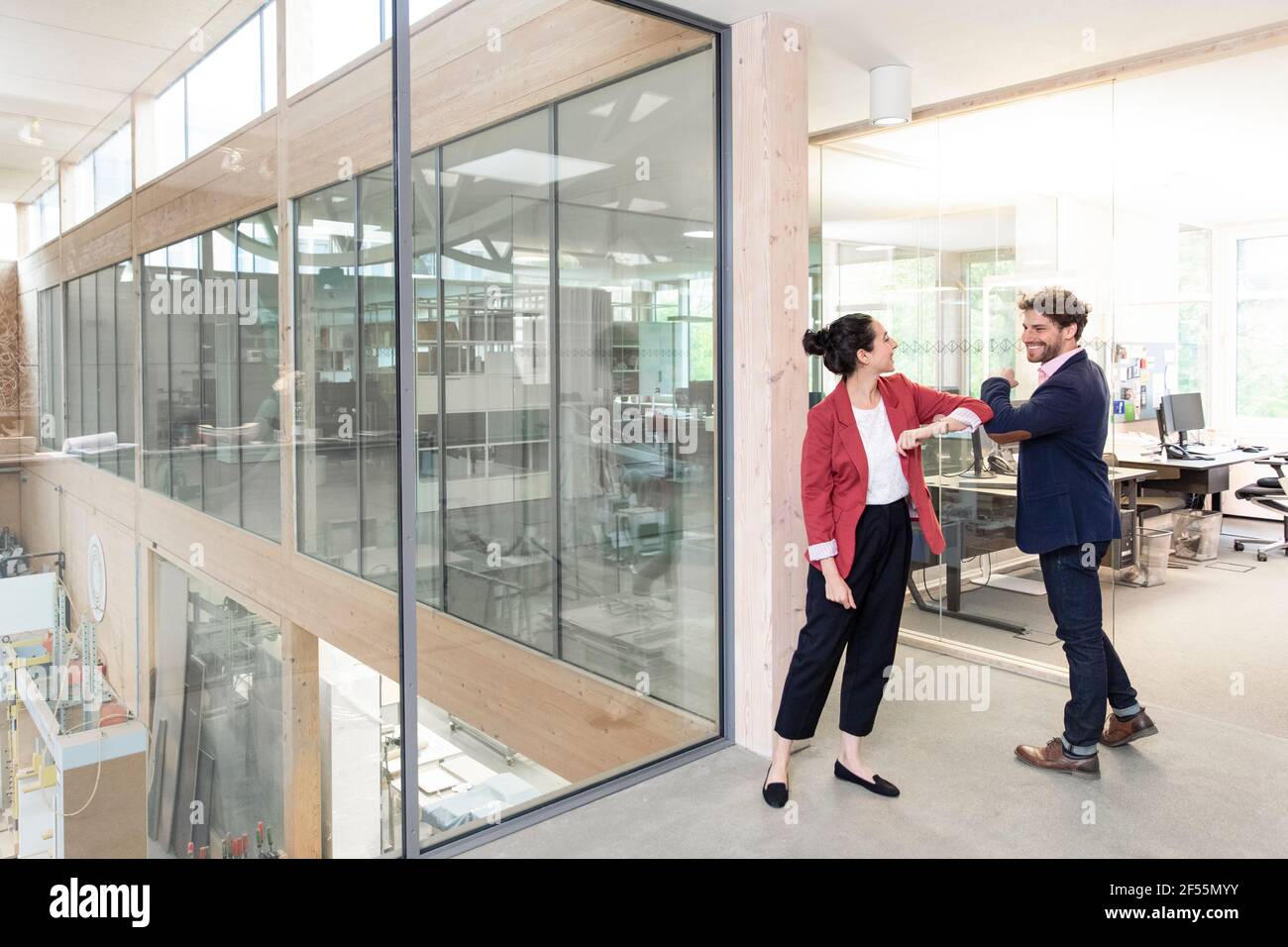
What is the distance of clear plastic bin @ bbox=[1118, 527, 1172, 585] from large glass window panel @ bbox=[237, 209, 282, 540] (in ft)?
19.0

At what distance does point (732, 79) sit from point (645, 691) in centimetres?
220

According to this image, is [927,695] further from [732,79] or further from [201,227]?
[201,227]

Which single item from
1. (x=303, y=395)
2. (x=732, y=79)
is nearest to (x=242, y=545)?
(x=303, y=395)

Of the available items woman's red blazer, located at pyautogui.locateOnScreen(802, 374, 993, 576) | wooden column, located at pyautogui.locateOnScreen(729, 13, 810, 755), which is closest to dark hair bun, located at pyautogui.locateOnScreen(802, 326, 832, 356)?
woman's red blazer, located at pyautogui.locateOnScreen(802, 374, 993, 576)

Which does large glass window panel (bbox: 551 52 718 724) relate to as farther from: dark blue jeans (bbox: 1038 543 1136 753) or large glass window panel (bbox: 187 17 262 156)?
dark blue jeans (bbox: 1038 543 1136 753)

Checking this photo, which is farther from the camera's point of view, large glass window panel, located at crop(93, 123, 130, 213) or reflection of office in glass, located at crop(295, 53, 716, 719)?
reflection of office in glass, located at crop(295, 53, 716, 719)

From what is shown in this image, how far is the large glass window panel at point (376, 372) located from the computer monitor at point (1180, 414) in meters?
7.18

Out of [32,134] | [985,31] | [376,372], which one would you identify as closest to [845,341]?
[376,372]

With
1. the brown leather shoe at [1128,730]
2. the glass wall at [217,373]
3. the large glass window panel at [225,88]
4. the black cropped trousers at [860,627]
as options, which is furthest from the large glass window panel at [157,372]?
the brown leather shoe at [1128,730]

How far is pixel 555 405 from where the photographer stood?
3.22 meters

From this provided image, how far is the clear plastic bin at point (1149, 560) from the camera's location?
6605mm

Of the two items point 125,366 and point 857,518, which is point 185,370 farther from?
point 857,518

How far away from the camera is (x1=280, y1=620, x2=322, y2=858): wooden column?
2.59m

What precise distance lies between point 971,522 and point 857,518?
6.78 feet
